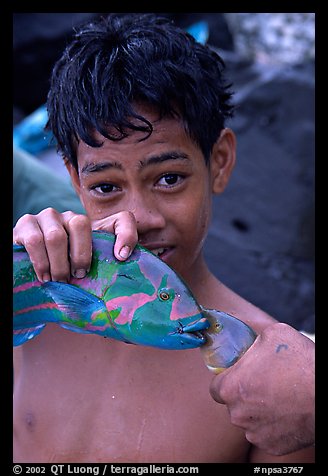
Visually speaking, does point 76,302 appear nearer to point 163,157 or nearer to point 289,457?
point 163,157

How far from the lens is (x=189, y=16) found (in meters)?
5.85

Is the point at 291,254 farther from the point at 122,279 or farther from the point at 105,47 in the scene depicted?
the point at 122,279

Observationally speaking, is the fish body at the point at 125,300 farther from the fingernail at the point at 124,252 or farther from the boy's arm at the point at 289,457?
the boy's arm at the point at 289,457

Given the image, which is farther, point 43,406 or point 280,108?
point 280,108

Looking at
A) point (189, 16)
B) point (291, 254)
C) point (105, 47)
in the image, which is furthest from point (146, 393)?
point (189, 16)

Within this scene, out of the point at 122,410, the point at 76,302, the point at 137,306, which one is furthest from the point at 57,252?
the point at 122,410

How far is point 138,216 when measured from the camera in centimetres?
201

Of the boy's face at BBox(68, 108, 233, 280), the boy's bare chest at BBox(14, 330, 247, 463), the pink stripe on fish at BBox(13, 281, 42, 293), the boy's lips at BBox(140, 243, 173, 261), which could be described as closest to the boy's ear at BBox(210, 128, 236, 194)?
the boy's face at BBox(68, 108, 233, 280)

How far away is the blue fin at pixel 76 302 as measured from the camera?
5.54 ft

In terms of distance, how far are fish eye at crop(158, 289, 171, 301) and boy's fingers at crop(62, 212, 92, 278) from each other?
21 centimetres

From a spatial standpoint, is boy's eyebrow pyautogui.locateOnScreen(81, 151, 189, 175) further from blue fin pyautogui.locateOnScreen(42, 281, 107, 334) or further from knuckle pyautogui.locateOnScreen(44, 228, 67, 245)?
blue fin pyautogui.locateOnScreen(42, 281, 107, 334)

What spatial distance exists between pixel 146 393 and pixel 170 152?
2.78 feet

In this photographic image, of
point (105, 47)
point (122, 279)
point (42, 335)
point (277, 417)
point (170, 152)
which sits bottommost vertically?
point (42, 335)
